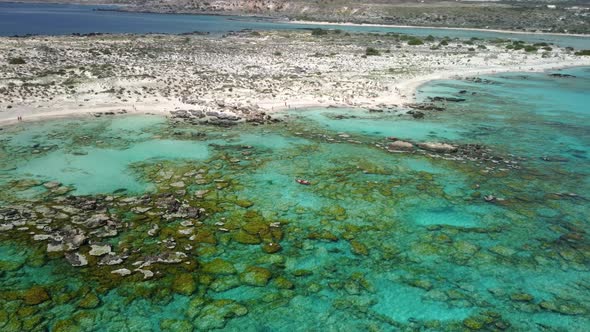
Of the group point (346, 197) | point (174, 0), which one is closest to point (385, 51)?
point (346, 197)

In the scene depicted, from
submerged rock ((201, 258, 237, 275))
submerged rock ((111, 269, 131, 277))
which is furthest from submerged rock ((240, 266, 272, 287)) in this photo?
submerged rock ((111, 269, 131, 277))

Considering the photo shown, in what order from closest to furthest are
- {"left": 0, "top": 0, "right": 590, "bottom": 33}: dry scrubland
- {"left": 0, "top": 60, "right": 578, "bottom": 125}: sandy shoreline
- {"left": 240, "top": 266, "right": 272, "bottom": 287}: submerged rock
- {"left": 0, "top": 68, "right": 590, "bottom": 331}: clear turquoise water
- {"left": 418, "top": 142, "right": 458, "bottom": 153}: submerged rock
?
{"left": 0, "top": 68, "right": 590, "bottom": 331}: clear turquoise water
{"left": 240, "top": 266, "right": 272, "bottom": 287}: submerged rock
{"left": 418, "top": 142, "right": 458, "bottom": 153}: submerged rock
{"left": 0, "top": 60, "right": 578, "bottom": 125}: sandy shoreline
{"left": 0, "top": 0, "right": 590, "bottom": 33}: dry scrubland

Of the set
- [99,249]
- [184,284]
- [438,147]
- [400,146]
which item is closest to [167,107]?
[400,146]

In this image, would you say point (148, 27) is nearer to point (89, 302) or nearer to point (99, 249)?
point (99, 249)

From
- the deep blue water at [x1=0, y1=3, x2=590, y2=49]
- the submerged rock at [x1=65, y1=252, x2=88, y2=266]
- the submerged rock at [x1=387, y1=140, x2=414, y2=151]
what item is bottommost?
the submerged rock at [x1=65, y1=252, x2=88, y2=266]

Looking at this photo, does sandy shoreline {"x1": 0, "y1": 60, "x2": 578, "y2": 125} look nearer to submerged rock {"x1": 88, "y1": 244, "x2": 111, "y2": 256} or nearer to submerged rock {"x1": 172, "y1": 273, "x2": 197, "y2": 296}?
submerged rock {"x1": 88, "y1": 244, "x2": 111, "y2": 256}

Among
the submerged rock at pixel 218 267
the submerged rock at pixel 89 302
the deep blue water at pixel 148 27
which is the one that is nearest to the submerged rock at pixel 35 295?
the submerged rock at pixel 89 302

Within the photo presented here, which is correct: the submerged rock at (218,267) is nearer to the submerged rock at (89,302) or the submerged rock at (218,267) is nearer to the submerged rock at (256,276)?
the submerged rock at (256,276)
